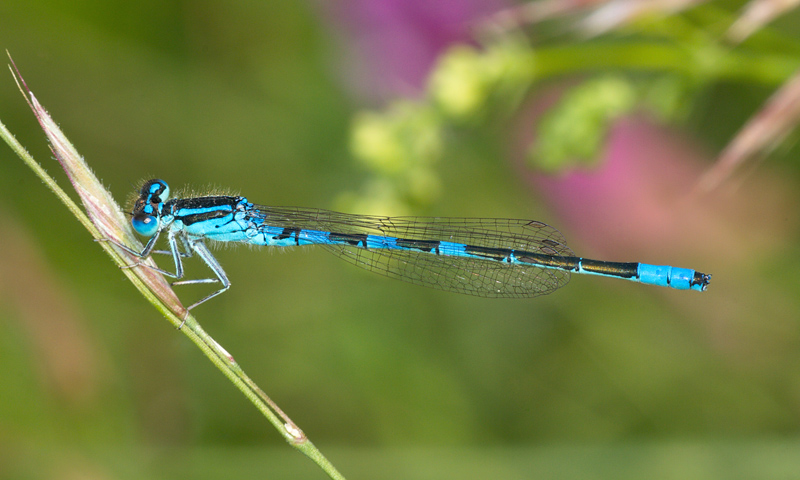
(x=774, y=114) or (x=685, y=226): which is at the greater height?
(x=685, y=226)

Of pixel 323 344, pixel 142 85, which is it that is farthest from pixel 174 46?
pixel 323 344

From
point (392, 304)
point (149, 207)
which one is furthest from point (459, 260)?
point (149, 207)

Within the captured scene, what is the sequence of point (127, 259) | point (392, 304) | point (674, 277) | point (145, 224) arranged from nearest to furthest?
point (127, 259)
point (145, 224)
point (674, 277)
point (392, 304)

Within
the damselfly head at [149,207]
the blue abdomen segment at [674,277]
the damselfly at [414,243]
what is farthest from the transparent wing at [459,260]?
the damselfly head at [149,207]

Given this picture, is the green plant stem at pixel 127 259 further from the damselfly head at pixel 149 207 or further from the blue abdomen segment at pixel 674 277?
the blue abdomen segment at pixel 674 277

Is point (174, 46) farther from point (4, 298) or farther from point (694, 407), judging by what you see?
point (694, 407)

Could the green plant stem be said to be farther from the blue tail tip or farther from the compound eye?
the blue tail tip

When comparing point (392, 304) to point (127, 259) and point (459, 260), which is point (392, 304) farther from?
point (127, 259)
